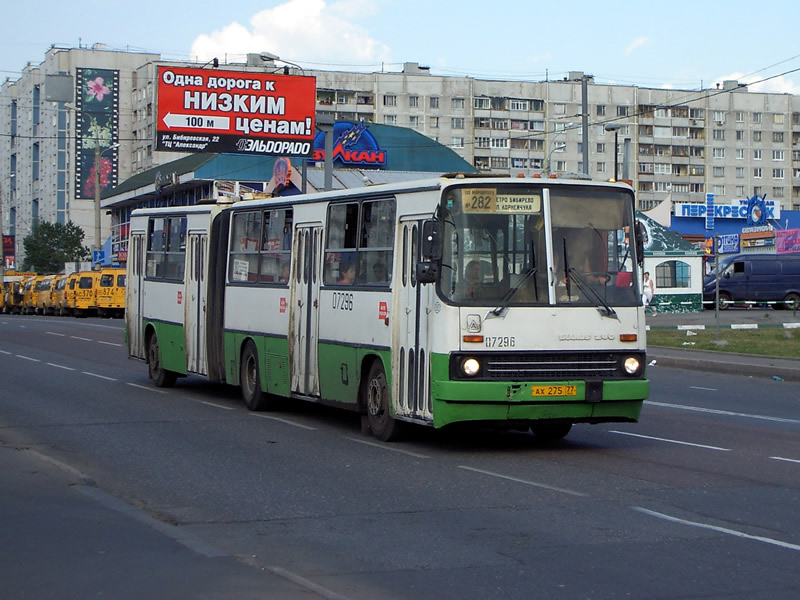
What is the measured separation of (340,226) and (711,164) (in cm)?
12614

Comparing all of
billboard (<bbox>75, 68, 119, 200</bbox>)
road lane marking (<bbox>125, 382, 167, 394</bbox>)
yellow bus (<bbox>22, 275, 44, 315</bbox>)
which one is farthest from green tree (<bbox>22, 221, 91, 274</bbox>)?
road lane marking (<bbox>125, 382, 167, 394</bbox>)

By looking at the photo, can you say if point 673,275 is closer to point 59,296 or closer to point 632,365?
point 59,296

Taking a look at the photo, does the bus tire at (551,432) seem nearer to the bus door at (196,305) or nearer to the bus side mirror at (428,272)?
the bus side mirror at (428,272)

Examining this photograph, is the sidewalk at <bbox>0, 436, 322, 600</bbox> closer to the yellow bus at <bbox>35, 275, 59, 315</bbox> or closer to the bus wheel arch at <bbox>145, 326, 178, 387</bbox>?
the bus wheel arch at <bbox>145, 326, 178, 387</bbox>

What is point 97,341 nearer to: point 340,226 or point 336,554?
point 340,226

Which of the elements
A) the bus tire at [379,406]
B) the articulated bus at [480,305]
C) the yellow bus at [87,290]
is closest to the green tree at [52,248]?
the yellow bus at [87,290]

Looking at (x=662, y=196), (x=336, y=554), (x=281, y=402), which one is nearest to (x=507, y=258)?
(x=336, y=554)

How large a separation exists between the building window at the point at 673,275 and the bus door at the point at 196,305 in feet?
107

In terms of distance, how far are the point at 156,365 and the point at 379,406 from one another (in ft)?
27.1

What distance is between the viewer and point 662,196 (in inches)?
5123

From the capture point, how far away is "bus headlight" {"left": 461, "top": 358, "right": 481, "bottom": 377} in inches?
466

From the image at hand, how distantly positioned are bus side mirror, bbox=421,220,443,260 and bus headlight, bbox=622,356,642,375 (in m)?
2.22

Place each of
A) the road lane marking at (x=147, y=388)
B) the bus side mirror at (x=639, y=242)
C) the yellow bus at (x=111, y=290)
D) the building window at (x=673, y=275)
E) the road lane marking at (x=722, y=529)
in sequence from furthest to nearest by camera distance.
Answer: the yellow bus at (x=111, y=290) < the building window at (x=673, y=275) < the road lane marking at (x=147, y=388) < the bus side mirror at (x=639, y=242) < the road lane marking at (x=722, y=529)

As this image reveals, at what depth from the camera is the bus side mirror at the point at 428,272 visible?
12.0m
